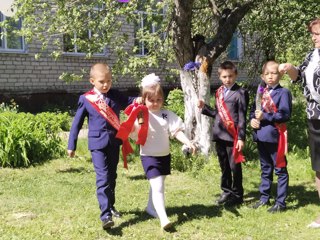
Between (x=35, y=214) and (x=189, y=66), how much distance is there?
3043 mm

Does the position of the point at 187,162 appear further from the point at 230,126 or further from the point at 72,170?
the point at 230,126

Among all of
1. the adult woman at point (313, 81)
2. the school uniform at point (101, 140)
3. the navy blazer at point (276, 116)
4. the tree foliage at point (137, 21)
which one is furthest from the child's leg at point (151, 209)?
the tree foliage at point (137, 21)

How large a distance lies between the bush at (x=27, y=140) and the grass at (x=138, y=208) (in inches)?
9.8

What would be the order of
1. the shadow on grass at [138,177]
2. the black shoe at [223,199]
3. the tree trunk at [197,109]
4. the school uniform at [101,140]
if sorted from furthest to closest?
1. the tree trunk at [197,109]
2. the shadow on grass at [138,177]
3. the black shoe at [223,199]
4. the school uniform at [101,140]

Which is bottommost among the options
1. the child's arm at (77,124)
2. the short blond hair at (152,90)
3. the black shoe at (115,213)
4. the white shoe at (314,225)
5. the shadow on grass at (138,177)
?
the white shoe at (314,225)

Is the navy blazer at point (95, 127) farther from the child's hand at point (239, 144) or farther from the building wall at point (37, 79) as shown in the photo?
the building wall at point (37, 79)

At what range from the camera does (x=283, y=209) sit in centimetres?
496

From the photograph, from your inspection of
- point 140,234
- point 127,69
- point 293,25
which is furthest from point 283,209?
point 293,25

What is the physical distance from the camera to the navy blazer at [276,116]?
4.77 metres

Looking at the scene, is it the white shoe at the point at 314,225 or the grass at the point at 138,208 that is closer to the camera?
the grass at the point at 138,208

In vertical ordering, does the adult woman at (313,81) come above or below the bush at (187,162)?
above

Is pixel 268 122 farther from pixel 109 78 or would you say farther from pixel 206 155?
pixel 206 155

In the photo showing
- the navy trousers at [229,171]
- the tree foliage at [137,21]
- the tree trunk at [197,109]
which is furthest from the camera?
the tree trunk at [197,109]

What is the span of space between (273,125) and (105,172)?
179 cm
